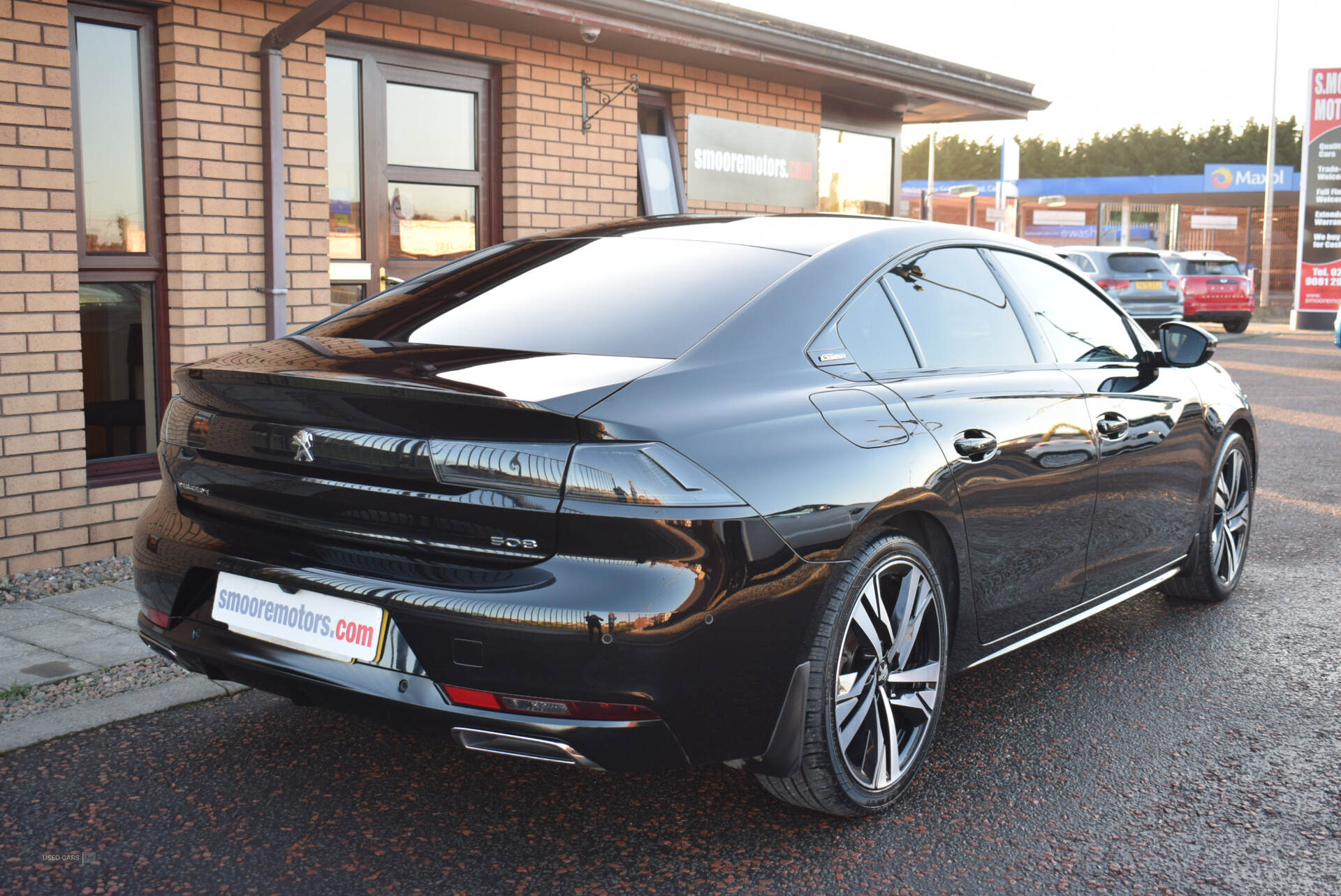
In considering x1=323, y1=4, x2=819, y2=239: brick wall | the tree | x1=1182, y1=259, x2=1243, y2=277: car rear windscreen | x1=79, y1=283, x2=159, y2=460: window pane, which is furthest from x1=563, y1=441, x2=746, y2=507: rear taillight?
the tree

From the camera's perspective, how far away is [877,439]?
10.4 feet

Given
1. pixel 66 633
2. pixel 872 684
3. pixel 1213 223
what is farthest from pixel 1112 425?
pixel 1213 223

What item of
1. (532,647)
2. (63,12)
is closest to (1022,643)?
(532,647)

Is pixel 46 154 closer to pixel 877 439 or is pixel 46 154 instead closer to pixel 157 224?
pixel 157 224

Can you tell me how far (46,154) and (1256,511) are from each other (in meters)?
6.72

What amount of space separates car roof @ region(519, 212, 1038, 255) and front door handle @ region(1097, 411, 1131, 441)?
704mm

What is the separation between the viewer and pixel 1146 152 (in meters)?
84.6

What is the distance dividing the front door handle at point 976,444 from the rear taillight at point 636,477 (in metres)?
1.05

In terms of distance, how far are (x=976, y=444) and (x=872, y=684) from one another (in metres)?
0.78

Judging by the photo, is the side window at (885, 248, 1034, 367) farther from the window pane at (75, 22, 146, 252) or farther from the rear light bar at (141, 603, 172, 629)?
the window pane at (75, 22, 146, 252)

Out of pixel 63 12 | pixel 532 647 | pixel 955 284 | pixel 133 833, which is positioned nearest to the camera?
pixel 532 647

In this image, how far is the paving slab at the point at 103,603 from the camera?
189 inches

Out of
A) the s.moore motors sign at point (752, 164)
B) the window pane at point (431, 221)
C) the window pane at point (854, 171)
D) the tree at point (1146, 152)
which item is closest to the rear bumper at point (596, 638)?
the window pane at point (431, 221)

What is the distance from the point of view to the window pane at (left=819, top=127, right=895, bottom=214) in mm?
11375
